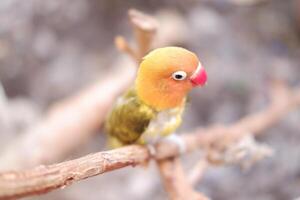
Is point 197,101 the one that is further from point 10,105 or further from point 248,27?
point 10,105

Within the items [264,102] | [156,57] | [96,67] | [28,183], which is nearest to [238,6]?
[264,102]

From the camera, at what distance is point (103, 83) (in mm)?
1975

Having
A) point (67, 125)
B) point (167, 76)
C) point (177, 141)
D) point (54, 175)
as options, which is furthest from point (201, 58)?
point (54, 175)

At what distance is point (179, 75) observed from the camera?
94cm

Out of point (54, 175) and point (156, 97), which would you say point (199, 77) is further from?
point (54, 175)

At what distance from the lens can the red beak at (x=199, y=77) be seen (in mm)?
934

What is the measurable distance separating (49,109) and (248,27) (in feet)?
3.21

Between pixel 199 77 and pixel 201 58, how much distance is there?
4.07 ft

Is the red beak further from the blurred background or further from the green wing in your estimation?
the blurred background

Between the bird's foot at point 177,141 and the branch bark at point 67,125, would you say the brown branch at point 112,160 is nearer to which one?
the bird's foot at point 177,141

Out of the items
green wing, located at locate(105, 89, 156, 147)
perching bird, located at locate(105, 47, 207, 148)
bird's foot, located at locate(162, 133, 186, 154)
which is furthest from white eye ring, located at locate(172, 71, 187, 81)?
bird's foot, located at locate(162, 133, 186, 154)

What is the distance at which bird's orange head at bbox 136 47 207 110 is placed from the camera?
3.00 ft

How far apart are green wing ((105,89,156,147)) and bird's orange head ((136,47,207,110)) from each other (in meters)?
0.03

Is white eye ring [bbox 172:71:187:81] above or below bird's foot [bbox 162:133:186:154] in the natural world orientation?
above
